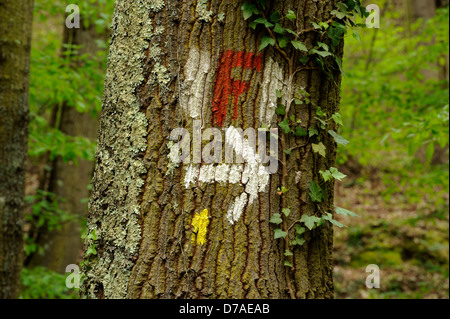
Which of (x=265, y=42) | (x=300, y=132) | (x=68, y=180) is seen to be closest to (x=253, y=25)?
(x=265, y=42)

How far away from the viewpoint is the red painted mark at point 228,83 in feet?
4.74

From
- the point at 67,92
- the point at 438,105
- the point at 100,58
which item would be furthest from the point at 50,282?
the point at 438,105

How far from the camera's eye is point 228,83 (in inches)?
57.3

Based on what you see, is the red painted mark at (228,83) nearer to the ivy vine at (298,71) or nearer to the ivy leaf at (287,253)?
the ivy vine at (298,71)

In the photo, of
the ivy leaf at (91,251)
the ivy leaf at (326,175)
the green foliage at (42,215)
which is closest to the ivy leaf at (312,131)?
the ivy leaf at (326,175)

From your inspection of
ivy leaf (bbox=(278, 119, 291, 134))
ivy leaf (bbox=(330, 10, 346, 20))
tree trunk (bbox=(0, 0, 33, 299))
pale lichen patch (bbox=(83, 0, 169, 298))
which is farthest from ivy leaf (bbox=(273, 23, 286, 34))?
tree trunk (bbox=(0, 0, 33, 299))

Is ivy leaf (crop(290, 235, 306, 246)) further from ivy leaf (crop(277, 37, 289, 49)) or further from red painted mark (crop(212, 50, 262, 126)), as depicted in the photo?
ivy leaf (crop(277, 37, 289, 49))

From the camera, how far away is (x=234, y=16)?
1.46 m

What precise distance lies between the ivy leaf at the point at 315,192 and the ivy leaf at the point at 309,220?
0.07m

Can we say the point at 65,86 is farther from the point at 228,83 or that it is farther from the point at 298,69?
the point at 298,69

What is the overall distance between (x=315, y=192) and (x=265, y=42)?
0.62 meters

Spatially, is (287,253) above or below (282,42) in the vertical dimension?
below

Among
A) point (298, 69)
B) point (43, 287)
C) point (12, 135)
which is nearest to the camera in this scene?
point (298, 69)

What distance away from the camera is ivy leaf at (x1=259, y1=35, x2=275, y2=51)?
1438 millimetres
